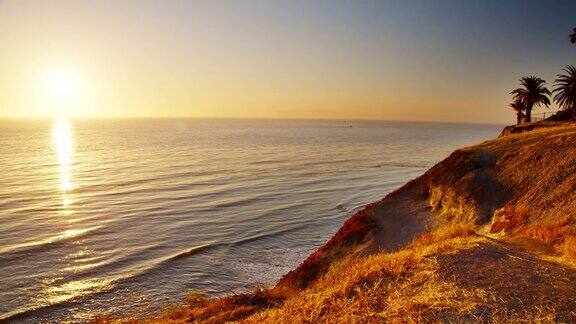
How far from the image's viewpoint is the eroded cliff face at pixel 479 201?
20.6 m

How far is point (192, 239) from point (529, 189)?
75.2ft

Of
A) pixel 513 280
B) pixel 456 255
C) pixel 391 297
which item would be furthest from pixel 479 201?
pixel 391 297

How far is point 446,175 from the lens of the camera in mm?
29766

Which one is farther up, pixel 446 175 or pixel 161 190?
pixel 446 175

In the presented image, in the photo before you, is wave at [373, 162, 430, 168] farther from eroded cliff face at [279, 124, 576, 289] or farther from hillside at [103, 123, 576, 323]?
eroded cliff face at [279, 124, 576, 289]

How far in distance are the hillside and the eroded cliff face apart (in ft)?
0.27

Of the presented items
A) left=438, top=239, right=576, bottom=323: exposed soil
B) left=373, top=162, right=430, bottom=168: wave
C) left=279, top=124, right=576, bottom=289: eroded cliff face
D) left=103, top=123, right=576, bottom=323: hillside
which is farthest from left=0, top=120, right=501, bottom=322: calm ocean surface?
left=438, top=239, right=576, bottom=323: exposed soil

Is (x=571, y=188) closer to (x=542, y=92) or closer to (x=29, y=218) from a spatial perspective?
→ (x=29, y=218)

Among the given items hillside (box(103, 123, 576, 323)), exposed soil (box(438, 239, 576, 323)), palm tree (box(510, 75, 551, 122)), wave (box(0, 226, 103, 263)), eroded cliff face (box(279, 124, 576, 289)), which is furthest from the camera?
palm tree (box(510, 75, 551, 122))

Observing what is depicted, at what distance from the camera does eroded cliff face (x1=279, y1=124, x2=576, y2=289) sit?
811 inches

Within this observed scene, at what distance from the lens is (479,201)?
25.1 m

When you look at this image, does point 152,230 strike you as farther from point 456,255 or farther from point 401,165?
point 401,165

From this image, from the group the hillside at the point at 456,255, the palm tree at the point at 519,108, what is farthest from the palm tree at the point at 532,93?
the hillside at the point at 456,255

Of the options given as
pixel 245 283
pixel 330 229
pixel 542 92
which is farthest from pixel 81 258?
pixel 542 92
